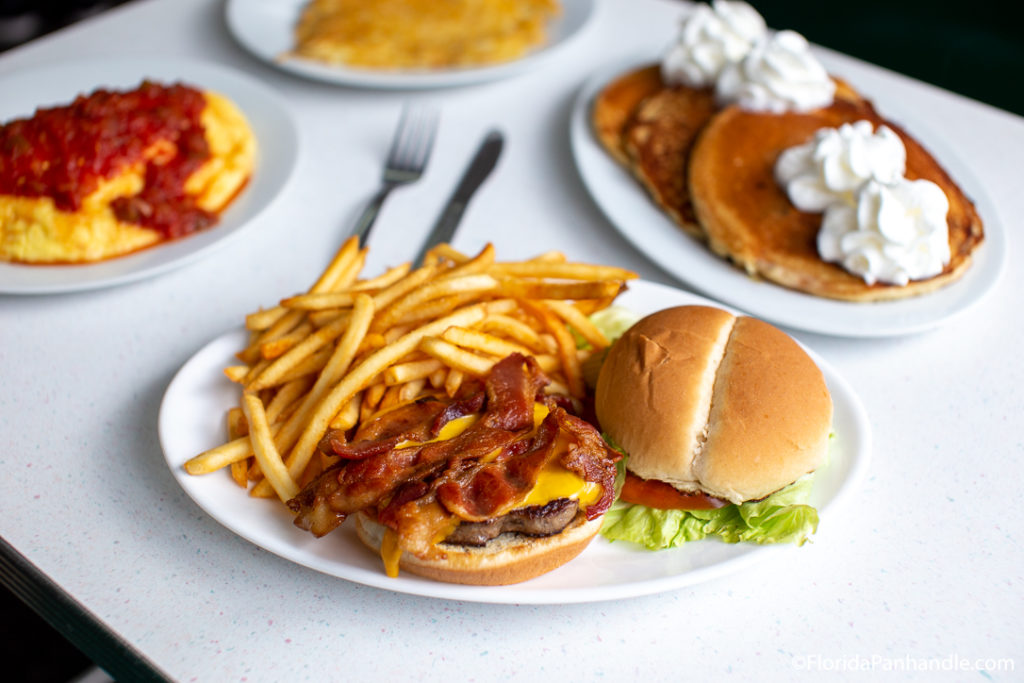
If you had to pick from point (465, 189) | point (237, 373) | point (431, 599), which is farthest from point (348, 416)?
point (465, 189)

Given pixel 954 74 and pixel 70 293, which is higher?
pixel 70 293

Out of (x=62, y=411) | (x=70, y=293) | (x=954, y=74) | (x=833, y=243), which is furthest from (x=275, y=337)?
(x=954, y=74)

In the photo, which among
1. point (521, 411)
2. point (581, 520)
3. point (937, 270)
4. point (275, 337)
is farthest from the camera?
point (937, 270)

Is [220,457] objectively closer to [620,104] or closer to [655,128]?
[655,128]

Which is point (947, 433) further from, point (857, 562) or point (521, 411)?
point (521, 411)

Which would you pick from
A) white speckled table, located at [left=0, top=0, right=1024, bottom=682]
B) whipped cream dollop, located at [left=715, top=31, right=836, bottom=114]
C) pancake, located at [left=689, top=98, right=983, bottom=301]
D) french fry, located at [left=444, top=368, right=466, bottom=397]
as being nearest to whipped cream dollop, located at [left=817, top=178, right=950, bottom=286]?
pancake, located at [left=689, top=98, right=983, bottom=301]

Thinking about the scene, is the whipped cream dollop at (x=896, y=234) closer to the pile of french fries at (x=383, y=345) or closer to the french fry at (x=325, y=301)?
the pile of french fries at (x=383, y=345)
